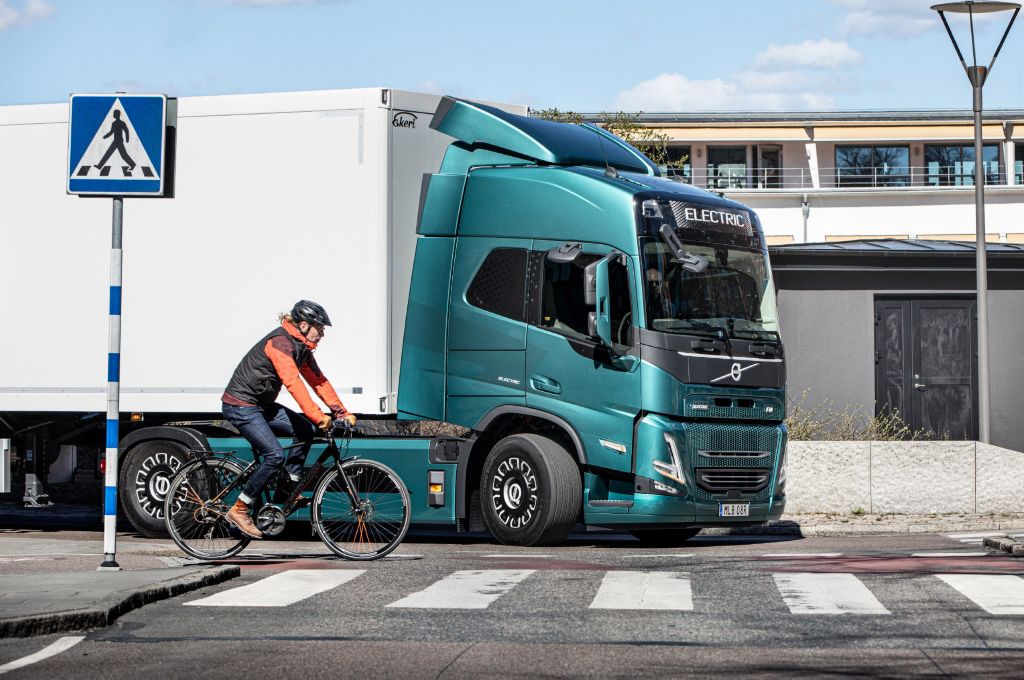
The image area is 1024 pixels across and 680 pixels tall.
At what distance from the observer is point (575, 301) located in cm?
1295

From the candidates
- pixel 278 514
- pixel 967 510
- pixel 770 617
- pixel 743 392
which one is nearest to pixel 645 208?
pixel 743 392

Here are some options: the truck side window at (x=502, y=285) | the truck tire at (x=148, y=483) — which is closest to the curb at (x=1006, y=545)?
the truck side window at (x=502, y=285)

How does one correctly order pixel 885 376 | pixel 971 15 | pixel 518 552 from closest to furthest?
pixel 518 552
pixel 971 15
pixel 885 376

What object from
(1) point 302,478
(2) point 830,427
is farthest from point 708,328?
(2) point 830,427

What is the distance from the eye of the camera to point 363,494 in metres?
11.4

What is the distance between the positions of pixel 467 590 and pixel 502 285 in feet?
14.9

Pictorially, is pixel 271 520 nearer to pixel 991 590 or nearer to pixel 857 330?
pixel 991 590

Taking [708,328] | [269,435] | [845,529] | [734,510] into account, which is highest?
[708,328]

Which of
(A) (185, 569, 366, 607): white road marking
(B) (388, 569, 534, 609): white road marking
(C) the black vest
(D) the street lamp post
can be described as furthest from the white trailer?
(D) the street lamp post

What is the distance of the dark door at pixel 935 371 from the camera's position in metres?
24.8

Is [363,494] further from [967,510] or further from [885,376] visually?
[885,376]

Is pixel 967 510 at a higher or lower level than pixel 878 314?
lower

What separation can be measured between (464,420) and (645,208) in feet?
8.07

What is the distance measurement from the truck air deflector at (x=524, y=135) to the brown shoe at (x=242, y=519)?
423cm
